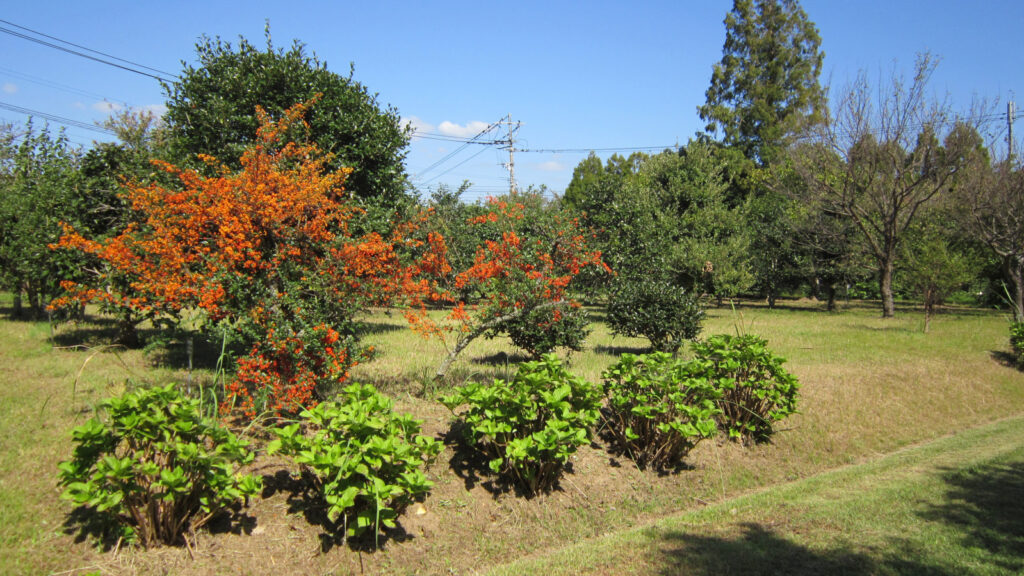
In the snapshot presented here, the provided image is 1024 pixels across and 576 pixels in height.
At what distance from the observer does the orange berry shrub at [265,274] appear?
5457 mm

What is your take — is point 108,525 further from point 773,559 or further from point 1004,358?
point 1004,358

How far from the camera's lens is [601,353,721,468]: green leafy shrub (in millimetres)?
6039

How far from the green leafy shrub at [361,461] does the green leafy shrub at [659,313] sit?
7086 mm

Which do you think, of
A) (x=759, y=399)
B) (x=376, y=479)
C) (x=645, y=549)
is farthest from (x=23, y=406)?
(x=759, y=399)

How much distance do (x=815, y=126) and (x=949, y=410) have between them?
46.8 feet

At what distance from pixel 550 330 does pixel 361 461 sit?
5.62m

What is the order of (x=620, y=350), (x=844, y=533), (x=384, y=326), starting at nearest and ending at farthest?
(x=844, y=533) → (x=620, y=350) → (x=384, y=326)

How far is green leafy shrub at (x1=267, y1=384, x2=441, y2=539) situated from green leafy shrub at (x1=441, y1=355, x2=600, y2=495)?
29.1 inches

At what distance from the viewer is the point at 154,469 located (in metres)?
3.75

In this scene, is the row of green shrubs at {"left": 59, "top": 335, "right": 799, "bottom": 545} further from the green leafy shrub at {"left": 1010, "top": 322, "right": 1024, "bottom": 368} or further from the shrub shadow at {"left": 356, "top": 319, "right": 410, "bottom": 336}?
the green leafy shrub at {"left": 1010, "top": 322, "right": 1024, "bottom": 368}

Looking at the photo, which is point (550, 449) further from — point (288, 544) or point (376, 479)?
point (288, 544)

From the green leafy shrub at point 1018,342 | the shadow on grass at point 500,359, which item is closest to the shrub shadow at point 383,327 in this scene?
the shadow on grass at point 500,359

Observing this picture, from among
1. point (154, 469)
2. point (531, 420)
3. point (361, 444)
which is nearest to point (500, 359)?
point (531, 420)

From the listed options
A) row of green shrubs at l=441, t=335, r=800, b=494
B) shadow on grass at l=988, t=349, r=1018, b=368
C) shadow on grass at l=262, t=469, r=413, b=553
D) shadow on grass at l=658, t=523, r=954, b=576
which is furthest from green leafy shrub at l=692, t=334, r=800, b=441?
shadow on grass at l=988, t=349, r=1018, b=368
